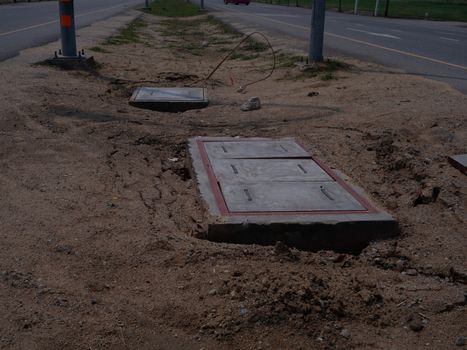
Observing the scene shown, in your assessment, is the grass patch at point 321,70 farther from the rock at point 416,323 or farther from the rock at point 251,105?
the rock at point 416,323

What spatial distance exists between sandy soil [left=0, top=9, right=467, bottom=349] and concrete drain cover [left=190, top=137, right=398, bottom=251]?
6.0 inches

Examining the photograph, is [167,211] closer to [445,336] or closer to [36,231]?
[36,231]

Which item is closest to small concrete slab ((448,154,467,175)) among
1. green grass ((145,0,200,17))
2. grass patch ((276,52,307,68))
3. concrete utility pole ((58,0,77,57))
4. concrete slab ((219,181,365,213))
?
concrete slab ((219,181,365,213))

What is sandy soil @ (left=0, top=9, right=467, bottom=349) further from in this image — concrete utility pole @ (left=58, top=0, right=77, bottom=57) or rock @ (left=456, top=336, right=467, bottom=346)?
concrete utility pole @ (left=58, top=0, right=77, bottom=57)

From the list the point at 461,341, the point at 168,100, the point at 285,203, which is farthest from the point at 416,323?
the point at 168,100

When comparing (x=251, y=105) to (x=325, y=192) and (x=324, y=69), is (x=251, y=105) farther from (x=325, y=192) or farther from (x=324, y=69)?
(x=325, y=192)

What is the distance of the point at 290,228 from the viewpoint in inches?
161

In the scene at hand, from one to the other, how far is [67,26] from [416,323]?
30.8 ft

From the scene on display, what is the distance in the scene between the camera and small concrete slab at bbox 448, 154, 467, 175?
5.19 meters

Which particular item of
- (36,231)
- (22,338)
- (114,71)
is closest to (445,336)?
(22,338)

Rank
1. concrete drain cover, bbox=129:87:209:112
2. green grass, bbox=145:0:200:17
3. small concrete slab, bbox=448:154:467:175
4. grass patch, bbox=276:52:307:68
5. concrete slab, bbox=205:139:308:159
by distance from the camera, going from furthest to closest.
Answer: green grass, bbox=145:0:200:17, grass patch, bbox=276:52:307:68, concrete drain cover, bbox=129:87:209:112, concrete slab, bbox=205:139:308:159, small concrete slab, bbox=448:154:467:175

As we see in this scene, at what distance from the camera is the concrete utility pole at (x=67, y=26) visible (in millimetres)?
10734

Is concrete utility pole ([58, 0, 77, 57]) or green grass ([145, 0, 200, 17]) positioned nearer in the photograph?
concrete utility pole ([58, 0, 77, 57])

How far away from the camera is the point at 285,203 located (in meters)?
4.42
